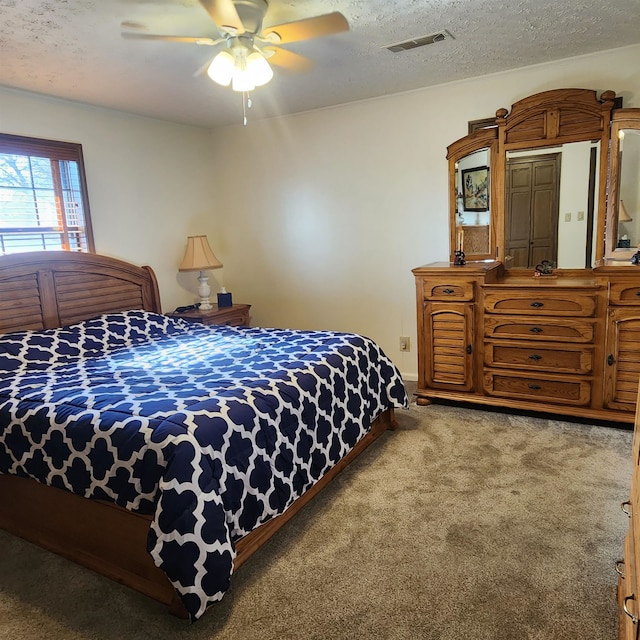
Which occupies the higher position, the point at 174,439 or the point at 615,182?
the point at 615,182

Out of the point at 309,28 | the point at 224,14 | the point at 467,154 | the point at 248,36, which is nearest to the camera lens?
the point at 224,14

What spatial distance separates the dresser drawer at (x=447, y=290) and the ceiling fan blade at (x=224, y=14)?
2030 mm

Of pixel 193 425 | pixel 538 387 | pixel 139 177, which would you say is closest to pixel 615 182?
pixel 538 387

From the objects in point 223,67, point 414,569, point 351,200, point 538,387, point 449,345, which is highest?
point 223,67

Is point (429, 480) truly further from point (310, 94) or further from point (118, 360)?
A: point (310, 94)

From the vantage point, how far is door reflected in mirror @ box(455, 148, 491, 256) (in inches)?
143

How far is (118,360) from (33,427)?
872 millimetres

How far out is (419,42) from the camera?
2.78 m

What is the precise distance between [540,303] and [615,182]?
0.97 meters

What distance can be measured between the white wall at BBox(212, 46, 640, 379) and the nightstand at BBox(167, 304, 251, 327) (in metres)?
0.40

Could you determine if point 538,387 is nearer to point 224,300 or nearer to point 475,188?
point 475,188

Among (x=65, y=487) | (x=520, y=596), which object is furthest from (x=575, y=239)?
(x=65, y=487)

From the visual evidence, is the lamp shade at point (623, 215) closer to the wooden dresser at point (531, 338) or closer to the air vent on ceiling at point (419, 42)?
the wooden dresser at point (531, 338)

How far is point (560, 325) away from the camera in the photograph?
10.1 ft
